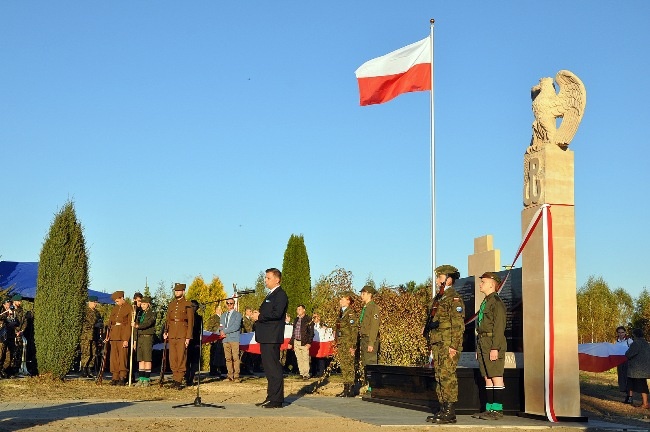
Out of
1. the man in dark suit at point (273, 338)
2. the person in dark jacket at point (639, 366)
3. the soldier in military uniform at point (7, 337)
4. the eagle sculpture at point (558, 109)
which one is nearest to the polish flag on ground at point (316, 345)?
the soldier in military uniform at point (7, 337)

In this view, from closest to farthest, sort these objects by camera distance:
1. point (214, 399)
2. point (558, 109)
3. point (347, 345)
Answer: point (558, 109)
point (214, 399)
point (347, 345)

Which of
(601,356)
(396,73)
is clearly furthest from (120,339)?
(601,356)

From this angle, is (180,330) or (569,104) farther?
(180,330)

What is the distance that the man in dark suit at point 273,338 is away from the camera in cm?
1238

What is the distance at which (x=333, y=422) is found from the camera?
1057cm

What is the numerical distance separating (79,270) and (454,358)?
9.41 metres

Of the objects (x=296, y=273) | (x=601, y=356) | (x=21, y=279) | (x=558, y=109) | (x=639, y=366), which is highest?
(x=558, y=109)

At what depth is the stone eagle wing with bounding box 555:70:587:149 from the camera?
11.8 m

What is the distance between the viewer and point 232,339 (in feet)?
62.7

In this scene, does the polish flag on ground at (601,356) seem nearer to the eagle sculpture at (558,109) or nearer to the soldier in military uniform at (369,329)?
the soldier in military uniform at (369,329)

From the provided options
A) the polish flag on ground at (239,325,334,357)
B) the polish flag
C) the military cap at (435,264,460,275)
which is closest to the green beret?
the military cap at (435,264,460,275)

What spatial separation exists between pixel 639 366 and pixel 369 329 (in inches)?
232

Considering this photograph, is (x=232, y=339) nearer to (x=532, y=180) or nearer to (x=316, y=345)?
(x=316, y=345)

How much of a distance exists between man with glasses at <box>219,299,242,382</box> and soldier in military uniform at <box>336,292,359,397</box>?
4249 millimetres
